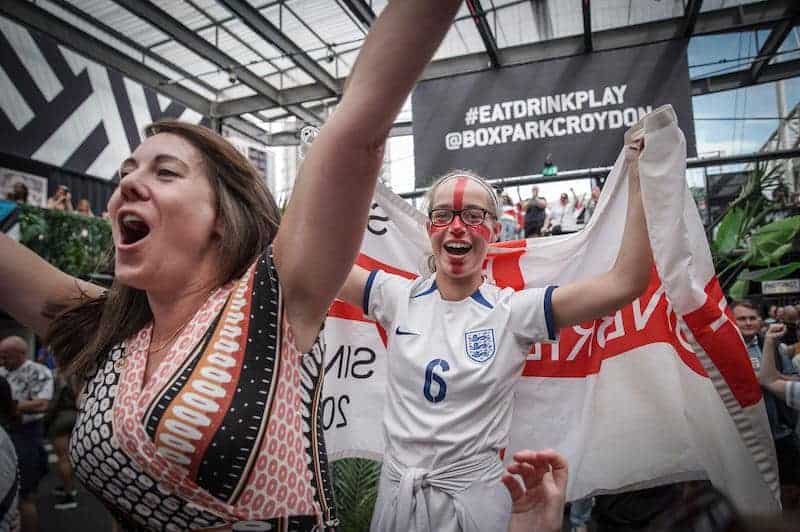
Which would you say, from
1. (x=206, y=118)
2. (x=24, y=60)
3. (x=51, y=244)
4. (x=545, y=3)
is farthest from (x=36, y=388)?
(x=206, y=118)

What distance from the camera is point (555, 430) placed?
184 centimetres

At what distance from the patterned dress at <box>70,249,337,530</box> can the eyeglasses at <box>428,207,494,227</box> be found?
2.83 feet

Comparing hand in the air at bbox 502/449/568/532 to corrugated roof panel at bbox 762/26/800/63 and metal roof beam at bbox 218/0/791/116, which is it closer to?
metal roof beam at bbox 218/0/791/116

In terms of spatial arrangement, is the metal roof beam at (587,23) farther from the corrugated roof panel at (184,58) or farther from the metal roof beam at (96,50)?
the metal roof beam at (96,50)

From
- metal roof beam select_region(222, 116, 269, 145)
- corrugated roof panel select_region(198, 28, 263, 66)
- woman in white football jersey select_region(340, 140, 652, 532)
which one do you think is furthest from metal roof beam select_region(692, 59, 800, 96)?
woman in white football jersey select_region(340, 140, 652, 532)

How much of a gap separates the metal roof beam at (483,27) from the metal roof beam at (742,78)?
15.5ft

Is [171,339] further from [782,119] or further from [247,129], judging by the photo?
[247,129]

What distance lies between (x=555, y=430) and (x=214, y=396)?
1.38 m

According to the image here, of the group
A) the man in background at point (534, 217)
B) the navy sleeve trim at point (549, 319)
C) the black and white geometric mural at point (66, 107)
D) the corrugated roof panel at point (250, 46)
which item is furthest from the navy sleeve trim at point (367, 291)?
the black and white geometric mural at point (66, 107)

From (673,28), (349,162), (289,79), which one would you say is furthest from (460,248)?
(289,79)

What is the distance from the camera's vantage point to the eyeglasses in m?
1.66

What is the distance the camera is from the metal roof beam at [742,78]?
396 inches

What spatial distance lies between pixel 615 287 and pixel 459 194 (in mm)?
526

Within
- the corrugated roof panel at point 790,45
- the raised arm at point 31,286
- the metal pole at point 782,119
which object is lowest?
the raised arm at point 31,286
